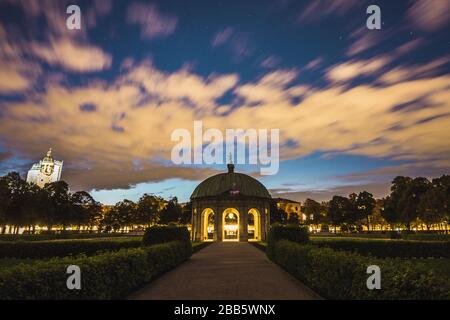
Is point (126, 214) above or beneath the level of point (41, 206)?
beneath

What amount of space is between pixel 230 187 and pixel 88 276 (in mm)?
55260

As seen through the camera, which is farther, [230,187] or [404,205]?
[404,205]

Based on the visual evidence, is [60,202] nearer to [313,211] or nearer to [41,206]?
[41,206]

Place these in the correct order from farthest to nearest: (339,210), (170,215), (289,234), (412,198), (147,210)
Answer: (147,210), (339,210), (170,215), (412,198), (289,234)

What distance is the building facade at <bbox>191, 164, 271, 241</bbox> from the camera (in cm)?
6075

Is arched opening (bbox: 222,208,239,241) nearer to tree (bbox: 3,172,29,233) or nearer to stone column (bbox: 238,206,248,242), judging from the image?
stone column (bbox: 238,206,248,242)

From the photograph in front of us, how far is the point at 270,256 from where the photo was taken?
24.2m

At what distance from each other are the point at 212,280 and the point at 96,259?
22.1 ft

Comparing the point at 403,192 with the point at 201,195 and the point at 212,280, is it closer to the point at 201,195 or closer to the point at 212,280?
the point at 201,195

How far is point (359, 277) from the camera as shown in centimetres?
837

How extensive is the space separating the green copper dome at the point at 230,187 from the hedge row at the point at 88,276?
4676cm

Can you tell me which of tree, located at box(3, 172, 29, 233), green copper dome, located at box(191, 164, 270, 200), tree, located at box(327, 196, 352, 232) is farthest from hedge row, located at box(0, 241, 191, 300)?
tree, located at box(327, 196, 352, 232)

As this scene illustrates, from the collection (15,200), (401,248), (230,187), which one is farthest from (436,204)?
(15,200)
